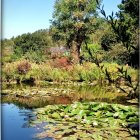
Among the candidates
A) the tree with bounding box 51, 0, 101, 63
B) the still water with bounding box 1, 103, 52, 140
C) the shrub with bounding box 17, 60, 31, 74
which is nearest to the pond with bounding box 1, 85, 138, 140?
the still water with bounding box 1, 103, 52, 140

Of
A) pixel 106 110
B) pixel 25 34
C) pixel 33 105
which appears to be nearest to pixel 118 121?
pixel 106 110

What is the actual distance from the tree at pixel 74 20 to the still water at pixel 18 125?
12.1 m

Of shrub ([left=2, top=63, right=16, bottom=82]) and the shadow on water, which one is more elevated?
shrub ([left=2, top=63, right=16, bottom=82])

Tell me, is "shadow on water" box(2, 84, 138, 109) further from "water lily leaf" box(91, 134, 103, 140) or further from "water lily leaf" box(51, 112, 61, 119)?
"water lily leaf" box(91, 134, 103, 140)

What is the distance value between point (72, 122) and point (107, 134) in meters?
0.70

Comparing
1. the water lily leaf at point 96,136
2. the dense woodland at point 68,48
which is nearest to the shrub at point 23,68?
the dense woodland at point 68,48

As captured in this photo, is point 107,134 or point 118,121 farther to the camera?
point 118,121

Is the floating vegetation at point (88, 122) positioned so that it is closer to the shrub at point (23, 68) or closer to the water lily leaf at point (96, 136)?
the water lily leaf at point (96, 136)

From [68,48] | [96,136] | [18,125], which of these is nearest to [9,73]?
[18,125]

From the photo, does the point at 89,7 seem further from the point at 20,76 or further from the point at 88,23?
the point at 20,76

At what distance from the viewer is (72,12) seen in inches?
687

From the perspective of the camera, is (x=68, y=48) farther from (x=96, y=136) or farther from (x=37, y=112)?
(x=96, y=136)

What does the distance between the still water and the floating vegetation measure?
0.45ft

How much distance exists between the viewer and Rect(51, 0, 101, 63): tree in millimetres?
17281
